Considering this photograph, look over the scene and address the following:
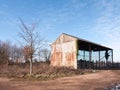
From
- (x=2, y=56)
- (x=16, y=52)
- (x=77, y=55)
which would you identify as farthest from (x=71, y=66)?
(x=16, y=52)

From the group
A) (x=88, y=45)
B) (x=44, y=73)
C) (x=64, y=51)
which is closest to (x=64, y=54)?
(x=64, y=51)

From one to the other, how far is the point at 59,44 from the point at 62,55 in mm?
1844

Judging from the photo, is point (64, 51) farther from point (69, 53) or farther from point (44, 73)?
point (44, 73)

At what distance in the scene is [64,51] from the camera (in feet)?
98.0

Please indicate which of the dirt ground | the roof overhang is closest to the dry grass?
the dirt ground

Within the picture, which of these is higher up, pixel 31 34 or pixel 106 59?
pixel 31 34

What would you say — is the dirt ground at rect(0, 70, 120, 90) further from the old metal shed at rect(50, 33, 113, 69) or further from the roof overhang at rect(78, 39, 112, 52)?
the roof overhang at rect(78, 39, 112, 52)

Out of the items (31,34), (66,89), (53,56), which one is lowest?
(66,89)

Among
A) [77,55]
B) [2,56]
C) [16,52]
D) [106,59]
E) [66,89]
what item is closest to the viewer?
[66,89]

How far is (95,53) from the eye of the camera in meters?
38.8

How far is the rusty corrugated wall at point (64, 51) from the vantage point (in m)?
28.0

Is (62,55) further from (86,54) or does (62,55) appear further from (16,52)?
(16,52)

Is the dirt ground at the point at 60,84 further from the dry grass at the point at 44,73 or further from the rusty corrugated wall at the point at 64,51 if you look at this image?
the rusty corrugated wall at the point at 64,51

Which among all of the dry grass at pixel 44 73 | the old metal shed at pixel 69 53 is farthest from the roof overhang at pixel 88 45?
the dry grass at pixel 44 73
